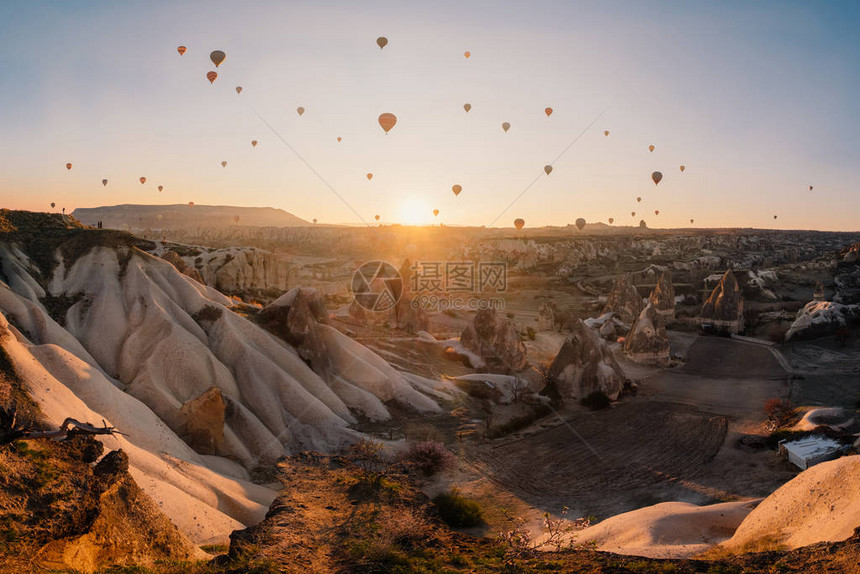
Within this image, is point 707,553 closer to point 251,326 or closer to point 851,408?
point 251,326

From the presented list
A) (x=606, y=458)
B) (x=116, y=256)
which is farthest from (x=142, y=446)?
(x=606, y=458)

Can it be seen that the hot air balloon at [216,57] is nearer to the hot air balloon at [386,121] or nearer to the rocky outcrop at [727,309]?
the hot air balloon at [386,121]

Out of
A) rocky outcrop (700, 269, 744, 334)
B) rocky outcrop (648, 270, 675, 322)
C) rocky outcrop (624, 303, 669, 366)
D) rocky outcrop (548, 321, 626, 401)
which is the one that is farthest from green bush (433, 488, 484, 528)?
rocky outcrop (648, 270, 675, 322)

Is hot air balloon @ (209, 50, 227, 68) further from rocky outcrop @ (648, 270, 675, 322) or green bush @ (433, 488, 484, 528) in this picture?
rocky outcrop @ (648, 270, 675, 322)

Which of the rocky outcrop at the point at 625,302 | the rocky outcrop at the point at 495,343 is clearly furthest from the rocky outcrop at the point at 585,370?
the rocky outcrop at the point at 625,302

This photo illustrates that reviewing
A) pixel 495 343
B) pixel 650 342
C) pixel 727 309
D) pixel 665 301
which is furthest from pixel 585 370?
pixel 665 301

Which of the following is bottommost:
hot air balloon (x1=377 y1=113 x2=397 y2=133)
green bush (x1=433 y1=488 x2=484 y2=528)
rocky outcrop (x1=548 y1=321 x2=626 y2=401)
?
green bush (x1=433 y1=488 x2=484 y2=528)
